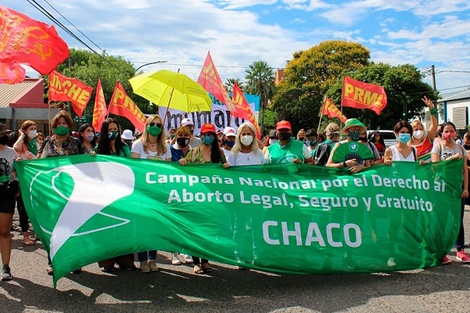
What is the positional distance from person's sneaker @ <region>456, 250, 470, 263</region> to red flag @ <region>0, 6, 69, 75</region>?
5.68m

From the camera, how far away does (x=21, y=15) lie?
6.14m

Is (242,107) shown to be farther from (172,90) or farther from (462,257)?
(462,257)

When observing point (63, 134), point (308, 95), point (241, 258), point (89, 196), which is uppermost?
point (308, 95)

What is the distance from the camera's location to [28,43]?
19.7 feet

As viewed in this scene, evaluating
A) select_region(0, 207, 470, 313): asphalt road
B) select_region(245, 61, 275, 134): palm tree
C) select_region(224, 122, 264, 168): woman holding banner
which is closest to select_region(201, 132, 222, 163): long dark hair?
select_region(224, 122, 264, 168): woman holding banner

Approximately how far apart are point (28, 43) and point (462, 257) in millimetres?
6075

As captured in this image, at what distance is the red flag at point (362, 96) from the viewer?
13.6m

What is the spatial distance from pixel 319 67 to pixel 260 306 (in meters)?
50.7

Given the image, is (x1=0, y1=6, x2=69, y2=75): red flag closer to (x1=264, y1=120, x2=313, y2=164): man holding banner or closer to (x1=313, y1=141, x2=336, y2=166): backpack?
(x1=264, y1=120, x2=313, y2=164): man holding banner

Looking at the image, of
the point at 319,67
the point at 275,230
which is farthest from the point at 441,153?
the point at 319,67

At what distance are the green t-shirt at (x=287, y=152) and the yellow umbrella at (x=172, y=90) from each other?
101 inches

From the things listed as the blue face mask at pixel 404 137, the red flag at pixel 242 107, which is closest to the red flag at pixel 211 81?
the red flag at pixel 242 107

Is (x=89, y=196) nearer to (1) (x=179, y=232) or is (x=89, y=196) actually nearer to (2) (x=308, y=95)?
(1) (x=179, y=232)

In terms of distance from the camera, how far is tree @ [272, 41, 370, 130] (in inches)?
2056
